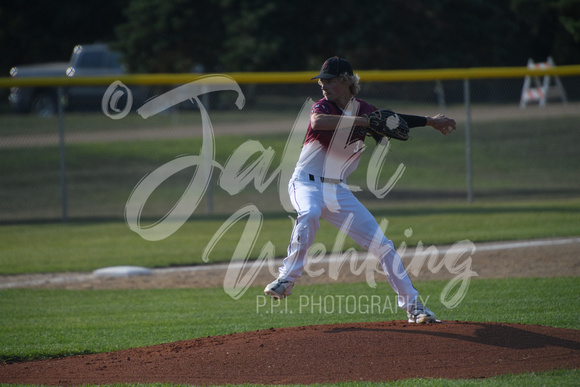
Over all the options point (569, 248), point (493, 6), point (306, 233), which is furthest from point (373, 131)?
point (493, 6)

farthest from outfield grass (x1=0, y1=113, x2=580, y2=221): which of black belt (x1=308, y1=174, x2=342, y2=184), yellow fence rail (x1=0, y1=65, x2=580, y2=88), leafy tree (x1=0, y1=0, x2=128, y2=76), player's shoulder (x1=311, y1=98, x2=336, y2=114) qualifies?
leafy tree (x1=0, y1=0, x2=128, y2=76)

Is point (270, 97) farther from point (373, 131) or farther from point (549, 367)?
point (549, 367)

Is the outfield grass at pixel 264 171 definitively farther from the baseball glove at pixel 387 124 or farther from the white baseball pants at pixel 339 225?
the baseball glove at pixel 387 124

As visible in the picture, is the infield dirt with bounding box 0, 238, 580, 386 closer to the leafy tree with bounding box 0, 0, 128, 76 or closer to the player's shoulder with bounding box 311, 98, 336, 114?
the player's shoulder with bounding box 311, 98, 336, 114

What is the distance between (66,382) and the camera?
4.52 meters

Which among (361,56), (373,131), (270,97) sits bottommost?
(373,131)

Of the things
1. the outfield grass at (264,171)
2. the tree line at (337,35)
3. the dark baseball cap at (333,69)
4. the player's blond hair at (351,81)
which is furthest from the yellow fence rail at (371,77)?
the tree line at (337,35)

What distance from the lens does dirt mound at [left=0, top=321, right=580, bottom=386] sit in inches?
173

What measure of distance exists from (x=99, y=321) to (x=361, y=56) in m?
23.5

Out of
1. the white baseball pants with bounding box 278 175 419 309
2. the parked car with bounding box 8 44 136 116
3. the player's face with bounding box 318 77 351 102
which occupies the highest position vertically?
the parked car with bounding box 8 44 136 116

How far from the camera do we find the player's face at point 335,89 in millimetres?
5285

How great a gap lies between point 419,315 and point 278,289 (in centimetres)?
119

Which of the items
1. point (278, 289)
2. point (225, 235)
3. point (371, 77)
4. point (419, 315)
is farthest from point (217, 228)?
point (419, 315)

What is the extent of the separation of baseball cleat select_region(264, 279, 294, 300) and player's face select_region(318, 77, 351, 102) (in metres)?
1.58
